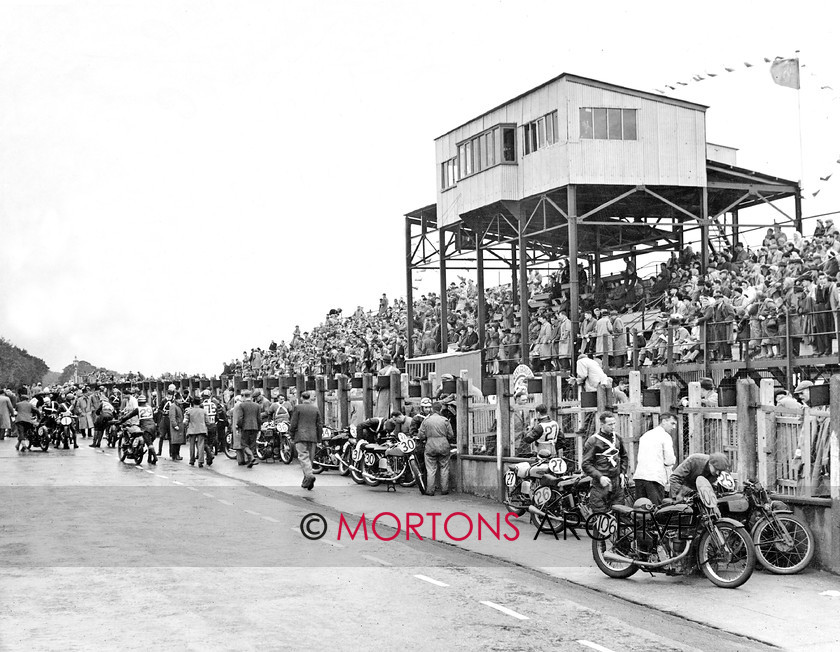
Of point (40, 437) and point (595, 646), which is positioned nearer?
point (595, 646)

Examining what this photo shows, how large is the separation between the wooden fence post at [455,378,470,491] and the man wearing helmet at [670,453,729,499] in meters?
8.79

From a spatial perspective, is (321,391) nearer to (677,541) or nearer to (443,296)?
(443,296)

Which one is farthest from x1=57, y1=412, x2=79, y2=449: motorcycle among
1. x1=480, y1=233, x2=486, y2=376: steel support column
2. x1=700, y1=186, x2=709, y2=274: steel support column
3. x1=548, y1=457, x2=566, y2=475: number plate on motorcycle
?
x1=548, y1=457, x2=566, y2=475: number plate on motorcycle

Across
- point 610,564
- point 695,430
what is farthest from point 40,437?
point 610,564

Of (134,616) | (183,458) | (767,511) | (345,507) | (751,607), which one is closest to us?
(134,616)

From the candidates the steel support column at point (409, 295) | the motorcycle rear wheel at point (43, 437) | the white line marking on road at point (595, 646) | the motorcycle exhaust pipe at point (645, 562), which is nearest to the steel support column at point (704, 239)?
the steel support column at point (409, 295)

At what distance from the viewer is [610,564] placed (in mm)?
12594

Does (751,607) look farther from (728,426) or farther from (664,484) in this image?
(728,426)

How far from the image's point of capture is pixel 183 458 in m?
31.5

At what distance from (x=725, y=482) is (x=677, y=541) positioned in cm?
84

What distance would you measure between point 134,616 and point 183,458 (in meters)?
22.0

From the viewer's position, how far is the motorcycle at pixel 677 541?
11.9 meters

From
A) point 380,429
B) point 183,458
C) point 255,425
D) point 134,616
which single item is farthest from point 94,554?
point 183,458

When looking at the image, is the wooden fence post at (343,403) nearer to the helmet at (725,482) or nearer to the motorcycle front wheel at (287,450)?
the motorcycle front wheel at (287,450)
